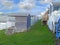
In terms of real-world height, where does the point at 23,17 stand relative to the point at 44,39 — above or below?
above

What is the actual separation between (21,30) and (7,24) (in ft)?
6.82

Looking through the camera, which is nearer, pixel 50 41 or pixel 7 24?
pixel 50 41

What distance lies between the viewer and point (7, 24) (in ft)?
57.6

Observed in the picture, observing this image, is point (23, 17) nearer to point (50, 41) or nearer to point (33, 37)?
point (33, 37)

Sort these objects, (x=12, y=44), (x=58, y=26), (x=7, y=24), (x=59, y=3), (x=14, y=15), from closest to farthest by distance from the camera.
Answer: (x=12, y=44) → (x=58, y=26) → (x=59, y=3) → (x=14, y=15) → (x=7, y=24)

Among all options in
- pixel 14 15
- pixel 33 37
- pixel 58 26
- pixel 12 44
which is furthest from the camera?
pixel 14 15

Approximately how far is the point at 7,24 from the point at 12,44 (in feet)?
20.6

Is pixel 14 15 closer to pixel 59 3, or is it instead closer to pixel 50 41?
pixel 59 3

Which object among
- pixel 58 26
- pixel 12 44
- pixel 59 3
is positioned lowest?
pixel 12 44

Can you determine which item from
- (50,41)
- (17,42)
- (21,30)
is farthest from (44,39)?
(21,30)

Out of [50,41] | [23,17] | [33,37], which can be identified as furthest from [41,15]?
[50,41]

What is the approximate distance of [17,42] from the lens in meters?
11.8

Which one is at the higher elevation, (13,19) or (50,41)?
(13,19)

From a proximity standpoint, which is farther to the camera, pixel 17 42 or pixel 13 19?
pixel 13 19
